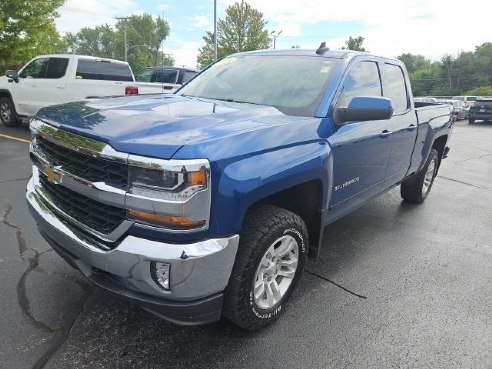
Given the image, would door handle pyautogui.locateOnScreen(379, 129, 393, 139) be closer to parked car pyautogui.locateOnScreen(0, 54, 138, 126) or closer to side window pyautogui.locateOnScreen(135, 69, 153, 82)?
parked car pyautogui.locateOnScreen(0, 54, 138, 126)

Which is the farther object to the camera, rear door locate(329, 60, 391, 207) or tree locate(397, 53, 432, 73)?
tree locate(397, 53, 432, 73)

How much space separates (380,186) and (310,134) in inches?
67.3

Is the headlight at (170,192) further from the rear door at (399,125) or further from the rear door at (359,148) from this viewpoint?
the rear door at (399,125)

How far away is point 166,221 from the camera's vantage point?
2.13 meters

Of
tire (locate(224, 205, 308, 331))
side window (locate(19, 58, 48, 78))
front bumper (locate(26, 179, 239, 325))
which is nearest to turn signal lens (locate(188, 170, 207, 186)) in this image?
front bumper (locate(26, 179, 239, 325))

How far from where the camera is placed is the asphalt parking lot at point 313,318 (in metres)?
2.54

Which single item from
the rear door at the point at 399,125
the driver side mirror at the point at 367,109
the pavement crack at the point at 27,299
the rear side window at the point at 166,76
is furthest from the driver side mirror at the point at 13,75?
the driver side mirror at the point at 367,109

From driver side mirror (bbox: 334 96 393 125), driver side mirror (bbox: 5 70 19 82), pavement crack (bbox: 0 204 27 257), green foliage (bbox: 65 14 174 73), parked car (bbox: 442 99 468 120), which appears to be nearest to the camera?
driver side mirror (bbox: 334 96 393 125)

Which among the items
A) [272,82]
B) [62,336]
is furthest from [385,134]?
[62,336]

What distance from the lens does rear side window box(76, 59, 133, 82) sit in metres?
9.88

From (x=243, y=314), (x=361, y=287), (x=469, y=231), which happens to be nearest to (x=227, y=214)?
(x=243, y=314)

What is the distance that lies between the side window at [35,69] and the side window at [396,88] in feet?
28.1

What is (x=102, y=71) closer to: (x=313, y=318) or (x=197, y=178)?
(x=313, y=318)

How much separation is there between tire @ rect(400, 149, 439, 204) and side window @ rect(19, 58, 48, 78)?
8.71 m
